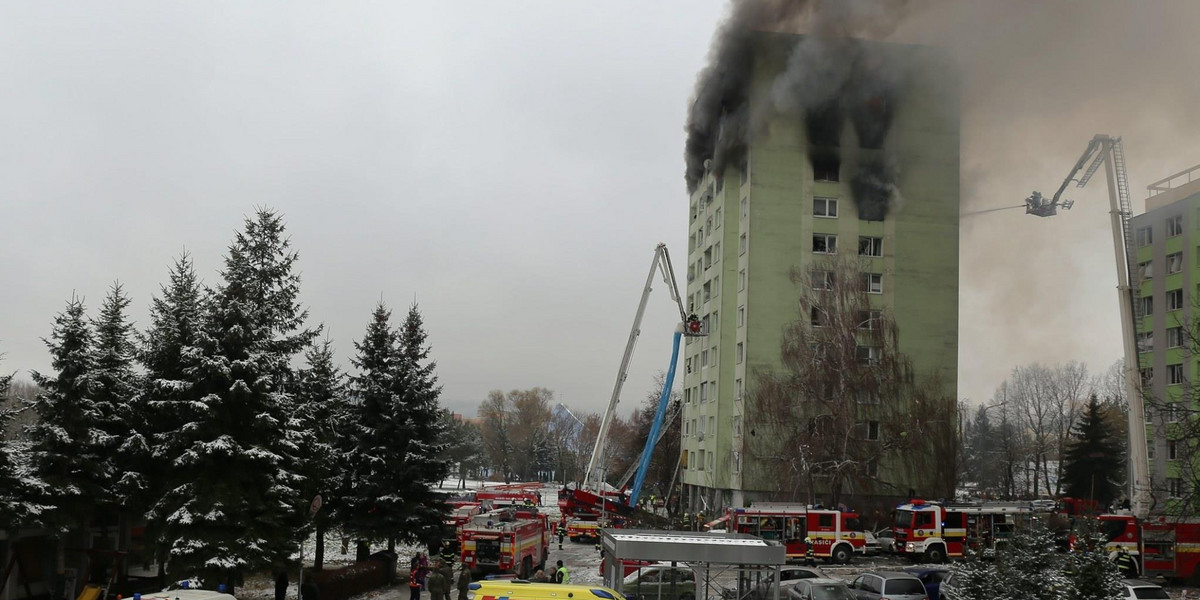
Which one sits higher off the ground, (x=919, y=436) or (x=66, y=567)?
(x=919, y=436)

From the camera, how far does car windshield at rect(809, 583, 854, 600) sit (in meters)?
24.9

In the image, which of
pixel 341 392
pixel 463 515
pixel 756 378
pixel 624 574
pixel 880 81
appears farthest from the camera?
pixel 880 81

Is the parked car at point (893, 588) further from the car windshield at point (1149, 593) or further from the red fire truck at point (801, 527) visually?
the red fire truck at point (801, 527)

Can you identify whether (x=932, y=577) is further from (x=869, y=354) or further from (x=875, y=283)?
(x=875, y=283)

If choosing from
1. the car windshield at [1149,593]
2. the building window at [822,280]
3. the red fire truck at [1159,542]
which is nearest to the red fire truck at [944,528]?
the red fire truck at [1159,542]

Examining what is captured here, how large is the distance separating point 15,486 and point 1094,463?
68122 millimetres

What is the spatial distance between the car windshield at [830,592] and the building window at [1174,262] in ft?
178

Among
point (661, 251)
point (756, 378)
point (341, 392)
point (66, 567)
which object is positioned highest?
point (661, 251)

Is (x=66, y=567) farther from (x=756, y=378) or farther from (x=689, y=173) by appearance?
(x=689, y=173)

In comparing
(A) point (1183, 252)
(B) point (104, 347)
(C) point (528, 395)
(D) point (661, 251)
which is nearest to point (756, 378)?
(D) point (661, 251)

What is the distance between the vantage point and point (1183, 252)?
222 ft

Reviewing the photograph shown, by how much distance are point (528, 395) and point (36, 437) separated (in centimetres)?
15520

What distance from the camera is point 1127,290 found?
4734 cm

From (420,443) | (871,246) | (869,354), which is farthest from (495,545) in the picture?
(871,246)
